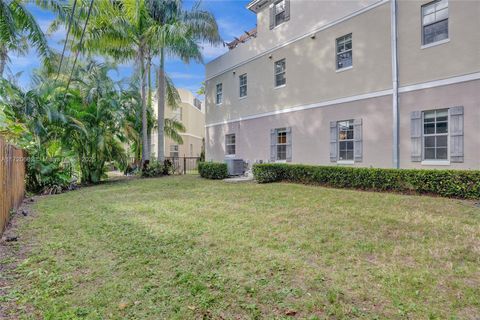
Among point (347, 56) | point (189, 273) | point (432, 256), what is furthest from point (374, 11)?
point (189, 273)

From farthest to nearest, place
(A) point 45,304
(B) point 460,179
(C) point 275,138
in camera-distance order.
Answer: (C) point 275,138 < (B) point 460,179 < (A) point 45,304

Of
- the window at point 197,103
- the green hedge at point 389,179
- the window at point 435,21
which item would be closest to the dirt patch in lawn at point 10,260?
the green hedge at point 389,179

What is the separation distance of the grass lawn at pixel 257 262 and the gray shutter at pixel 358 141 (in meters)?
3.40

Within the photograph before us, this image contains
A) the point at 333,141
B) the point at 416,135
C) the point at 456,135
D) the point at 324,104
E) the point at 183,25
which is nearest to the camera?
the point at 456,135

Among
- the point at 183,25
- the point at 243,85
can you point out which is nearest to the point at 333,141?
the point at 243,85

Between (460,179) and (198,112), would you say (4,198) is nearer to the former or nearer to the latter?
(460,179)

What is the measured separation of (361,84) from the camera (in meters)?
10.5

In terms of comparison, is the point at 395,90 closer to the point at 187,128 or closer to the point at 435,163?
the point at 435,163

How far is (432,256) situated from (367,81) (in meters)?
7.66

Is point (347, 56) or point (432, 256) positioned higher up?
point (347, 56)

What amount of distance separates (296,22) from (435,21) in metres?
5.60

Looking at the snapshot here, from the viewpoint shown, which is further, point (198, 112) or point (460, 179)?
point (198, 112)

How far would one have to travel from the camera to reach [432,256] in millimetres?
4074

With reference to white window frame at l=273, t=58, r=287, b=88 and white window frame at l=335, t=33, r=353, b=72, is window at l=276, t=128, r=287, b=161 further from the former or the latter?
white window frame at l=335, t=33, r=353, b=72
